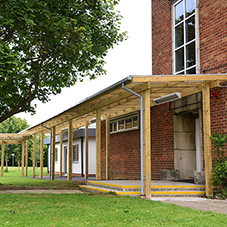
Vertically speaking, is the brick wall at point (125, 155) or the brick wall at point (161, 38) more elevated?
the brick wall at point (161, 38)

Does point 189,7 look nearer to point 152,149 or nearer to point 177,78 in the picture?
point 177,78

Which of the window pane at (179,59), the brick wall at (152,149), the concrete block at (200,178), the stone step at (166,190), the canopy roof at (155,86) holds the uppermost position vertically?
the window pane at (179,59)

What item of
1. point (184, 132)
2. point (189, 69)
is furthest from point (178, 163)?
point (189, 69)

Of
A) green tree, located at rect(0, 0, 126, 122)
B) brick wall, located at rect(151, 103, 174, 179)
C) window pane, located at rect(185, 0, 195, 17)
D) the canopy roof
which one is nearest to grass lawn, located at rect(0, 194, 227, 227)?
the canopy roof

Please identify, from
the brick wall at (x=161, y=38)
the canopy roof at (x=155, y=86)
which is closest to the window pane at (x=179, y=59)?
the brick wall at (x=161, y=38)

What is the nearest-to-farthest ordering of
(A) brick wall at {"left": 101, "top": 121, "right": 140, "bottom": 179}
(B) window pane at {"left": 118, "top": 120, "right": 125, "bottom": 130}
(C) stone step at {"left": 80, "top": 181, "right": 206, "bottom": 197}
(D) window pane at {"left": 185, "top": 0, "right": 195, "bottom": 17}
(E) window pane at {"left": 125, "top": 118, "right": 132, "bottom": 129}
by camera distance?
(C) stone step at {"left": 80, "top": 181, "right": 206, "bottom": 197} → (D) window pane at {"left": 185, "top": 0, "right": 195, "bottom": 17} → (A) brick wall at {"left": 101, "top": 121, "right": 140, "bottom": 179} → (E) window pane at {"left": 125, "top": 118, "right": 132, "bottom": 129} → (B) window pane at {"left": 118, "top": 120, "right": 125, "bottom": 130}

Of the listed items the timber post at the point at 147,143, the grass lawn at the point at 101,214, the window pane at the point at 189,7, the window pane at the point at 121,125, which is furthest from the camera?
the window pane at the point at 121,125

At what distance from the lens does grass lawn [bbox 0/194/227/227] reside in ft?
18.3

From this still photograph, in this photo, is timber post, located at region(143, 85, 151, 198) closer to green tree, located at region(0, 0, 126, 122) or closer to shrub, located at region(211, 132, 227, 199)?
shrub, located at region(211, 132, 227, 199)

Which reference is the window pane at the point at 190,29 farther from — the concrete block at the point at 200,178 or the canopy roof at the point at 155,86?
the concrete block at the point at 200,178

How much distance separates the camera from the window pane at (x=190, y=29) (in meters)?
12.2

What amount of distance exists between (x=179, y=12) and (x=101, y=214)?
964 centimetres

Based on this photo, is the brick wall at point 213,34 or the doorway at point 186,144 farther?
the doorway at point 186,144

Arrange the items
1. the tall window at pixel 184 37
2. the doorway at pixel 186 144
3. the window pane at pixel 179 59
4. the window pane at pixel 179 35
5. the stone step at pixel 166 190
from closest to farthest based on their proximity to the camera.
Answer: the stone step at pixel 166 190, the tall window at pixel 184 37, the doorway at pixel 186 144, the window pane at pixel 179 59, the window pane at pixel 179 35
